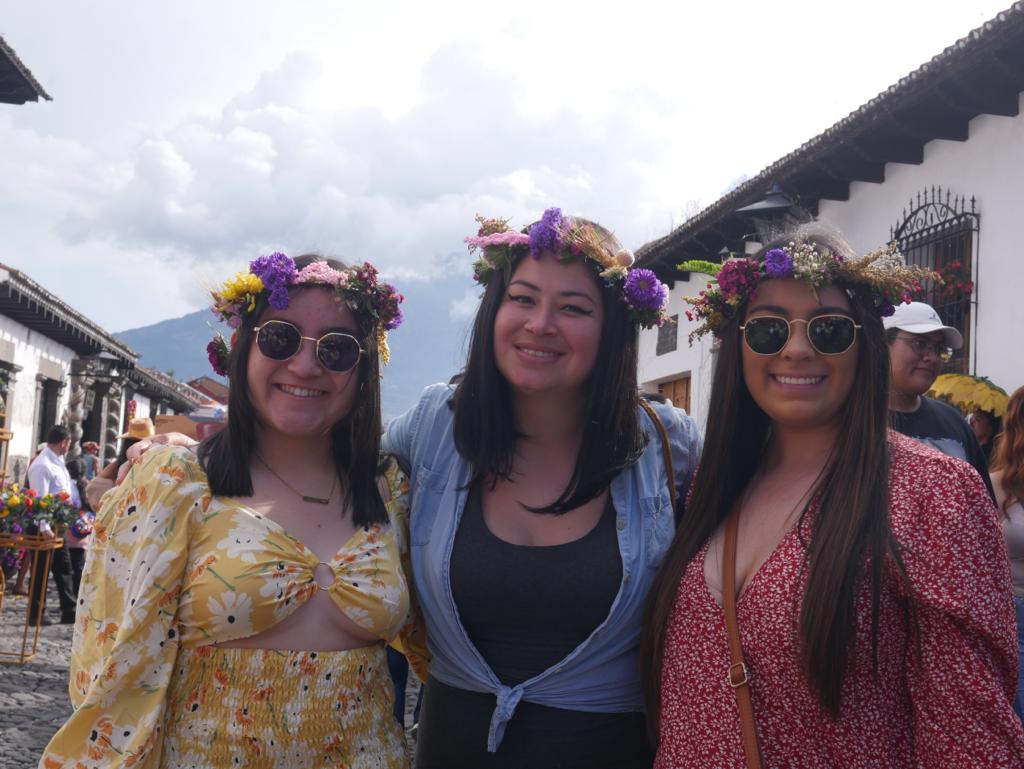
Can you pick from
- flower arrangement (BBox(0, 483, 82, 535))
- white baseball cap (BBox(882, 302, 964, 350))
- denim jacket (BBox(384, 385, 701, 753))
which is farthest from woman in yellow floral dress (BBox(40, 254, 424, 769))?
flower arrangement (BBox(0, 483, 82, 535))

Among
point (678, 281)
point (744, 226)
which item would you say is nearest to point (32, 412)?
point (678, 281)

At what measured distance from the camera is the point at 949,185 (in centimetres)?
839

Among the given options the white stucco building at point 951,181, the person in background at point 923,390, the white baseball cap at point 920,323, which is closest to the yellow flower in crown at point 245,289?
the person in background at point 923,390

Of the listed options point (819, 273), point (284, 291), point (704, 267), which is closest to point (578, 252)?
point (704, 267)

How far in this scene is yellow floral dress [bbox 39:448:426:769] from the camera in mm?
2090

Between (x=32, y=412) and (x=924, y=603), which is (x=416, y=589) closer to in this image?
(x=924, y=603)

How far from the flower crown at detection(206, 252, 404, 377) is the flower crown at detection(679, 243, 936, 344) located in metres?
0.91

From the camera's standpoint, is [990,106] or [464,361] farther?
[990,106]

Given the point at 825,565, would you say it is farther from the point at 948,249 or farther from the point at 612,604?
the point at 948,249

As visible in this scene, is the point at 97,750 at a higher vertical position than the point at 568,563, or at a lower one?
lower

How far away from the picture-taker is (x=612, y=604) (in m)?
2.45

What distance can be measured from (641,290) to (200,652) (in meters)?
1.51

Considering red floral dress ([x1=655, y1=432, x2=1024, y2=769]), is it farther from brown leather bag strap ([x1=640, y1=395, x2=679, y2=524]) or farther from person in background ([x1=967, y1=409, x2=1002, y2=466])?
person in background ([x1=967, y1=409, x2=1002, y2=466])

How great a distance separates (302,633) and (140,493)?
49 centimetres
